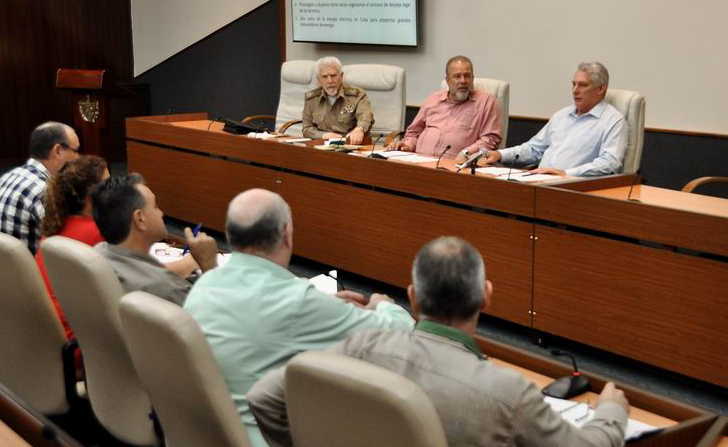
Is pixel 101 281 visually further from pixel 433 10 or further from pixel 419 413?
pixel 433 10

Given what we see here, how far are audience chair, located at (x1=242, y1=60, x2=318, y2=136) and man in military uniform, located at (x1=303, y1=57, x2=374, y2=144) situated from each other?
0.43 meters

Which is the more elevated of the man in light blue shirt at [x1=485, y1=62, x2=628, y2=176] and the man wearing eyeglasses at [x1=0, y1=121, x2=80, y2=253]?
the man in light blue shirt at [x1=485, y1=62, x2=628, y2=176]

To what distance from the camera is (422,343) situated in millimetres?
1690

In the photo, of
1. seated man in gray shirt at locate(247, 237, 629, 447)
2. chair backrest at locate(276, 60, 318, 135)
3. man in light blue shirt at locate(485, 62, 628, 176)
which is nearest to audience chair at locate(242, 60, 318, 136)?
chair backrest at locate(276, 60, 318, 135)

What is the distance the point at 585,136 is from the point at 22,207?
9.67ft

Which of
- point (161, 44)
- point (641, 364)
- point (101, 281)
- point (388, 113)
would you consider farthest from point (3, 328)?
point (161, 44)

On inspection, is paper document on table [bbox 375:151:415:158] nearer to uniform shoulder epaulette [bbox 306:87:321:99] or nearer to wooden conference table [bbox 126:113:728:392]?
wooden conference table [bbox 126:113:728:392]

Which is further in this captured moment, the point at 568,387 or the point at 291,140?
the point at 291,140

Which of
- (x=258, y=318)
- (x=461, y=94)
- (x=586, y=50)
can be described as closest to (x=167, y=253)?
(x=258, y=318)

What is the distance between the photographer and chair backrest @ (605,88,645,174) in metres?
4.81

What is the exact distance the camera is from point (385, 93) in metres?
6.30

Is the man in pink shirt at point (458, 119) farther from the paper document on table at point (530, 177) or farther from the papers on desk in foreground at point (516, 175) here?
the paper document on table at point (530, 177)

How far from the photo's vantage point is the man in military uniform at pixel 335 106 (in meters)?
6.17

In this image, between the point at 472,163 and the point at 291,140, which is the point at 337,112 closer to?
the point at 291,140
